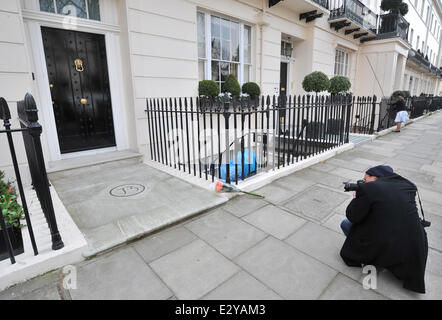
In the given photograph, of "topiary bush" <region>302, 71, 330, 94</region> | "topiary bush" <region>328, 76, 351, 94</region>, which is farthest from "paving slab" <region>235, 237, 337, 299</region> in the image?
"topiary bush" <region>328, 76, 351, 94</region>

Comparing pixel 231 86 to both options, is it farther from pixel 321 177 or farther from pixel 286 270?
pixel 286 270

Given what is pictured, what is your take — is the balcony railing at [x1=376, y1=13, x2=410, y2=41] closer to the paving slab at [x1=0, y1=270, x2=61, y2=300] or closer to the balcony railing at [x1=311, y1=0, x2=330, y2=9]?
the balcony railing at [x1=311, y1=0, x2=330, y2=9]

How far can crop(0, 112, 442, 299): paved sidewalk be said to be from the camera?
194 centimetres

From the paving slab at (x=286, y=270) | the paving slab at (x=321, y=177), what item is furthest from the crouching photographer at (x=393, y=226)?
the paving slab at (x=321, y=177)

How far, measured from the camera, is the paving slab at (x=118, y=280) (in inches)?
75.1

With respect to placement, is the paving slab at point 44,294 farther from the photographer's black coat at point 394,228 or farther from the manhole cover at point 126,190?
the photographer's black coat at point 394,228

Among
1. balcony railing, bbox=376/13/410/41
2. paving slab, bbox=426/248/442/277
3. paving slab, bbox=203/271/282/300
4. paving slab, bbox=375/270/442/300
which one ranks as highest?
balcony railing, bbox=376/13/410/41

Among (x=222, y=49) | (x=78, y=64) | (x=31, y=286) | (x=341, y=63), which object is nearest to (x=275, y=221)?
(x=31, y=286)

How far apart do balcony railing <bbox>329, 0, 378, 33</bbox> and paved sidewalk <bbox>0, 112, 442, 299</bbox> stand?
31.6 ft

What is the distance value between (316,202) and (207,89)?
3.88 meters

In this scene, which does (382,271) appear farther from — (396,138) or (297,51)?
(297,51)

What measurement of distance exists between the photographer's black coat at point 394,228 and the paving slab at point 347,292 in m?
0.24

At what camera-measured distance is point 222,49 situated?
6.91 m

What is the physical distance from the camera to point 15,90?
3.70 meters
